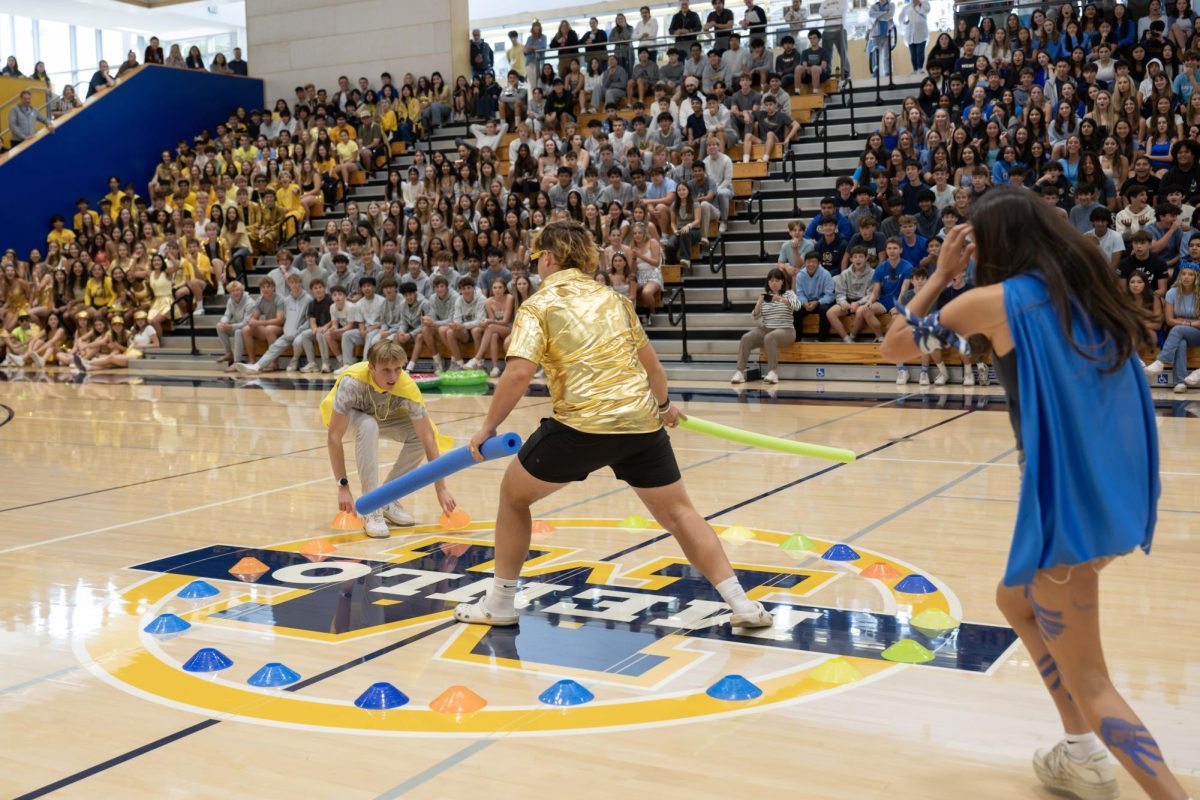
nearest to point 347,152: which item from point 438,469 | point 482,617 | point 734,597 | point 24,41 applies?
point 24,41

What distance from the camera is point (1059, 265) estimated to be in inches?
113

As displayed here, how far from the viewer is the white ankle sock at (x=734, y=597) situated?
4.63 m

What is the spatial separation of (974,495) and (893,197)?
8.73 metres

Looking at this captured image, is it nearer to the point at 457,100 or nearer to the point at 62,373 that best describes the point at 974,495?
the point at 62,373

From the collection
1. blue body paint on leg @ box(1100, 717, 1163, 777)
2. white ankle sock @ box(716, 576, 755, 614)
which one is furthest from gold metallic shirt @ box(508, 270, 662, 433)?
blue body paint on leg @ box(1100, 717, 1163, 777)

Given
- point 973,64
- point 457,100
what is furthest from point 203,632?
point 457,100

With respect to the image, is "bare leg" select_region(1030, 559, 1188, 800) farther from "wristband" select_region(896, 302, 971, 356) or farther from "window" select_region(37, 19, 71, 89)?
"window" select_region(37, 19, 71, 89)

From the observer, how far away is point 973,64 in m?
18.0

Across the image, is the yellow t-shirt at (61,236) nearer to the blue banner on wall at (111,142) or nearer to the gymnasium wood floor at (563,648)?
the blue banner on wall at (111,142)

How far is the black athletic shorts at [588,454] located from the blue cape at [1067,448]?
1.83 meters

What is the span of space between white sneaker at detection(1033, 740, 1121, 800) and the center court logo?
0.93 meters

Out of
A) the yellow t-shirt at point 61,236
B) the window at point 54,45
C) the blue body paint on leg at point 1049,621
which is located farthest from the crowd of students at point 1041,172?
the window at point 54,45

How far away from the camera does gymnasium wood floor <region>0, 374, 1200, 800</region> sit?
340 cm

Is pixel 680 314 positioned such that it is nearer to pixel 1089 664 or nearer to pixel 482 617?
pixel 482 617
